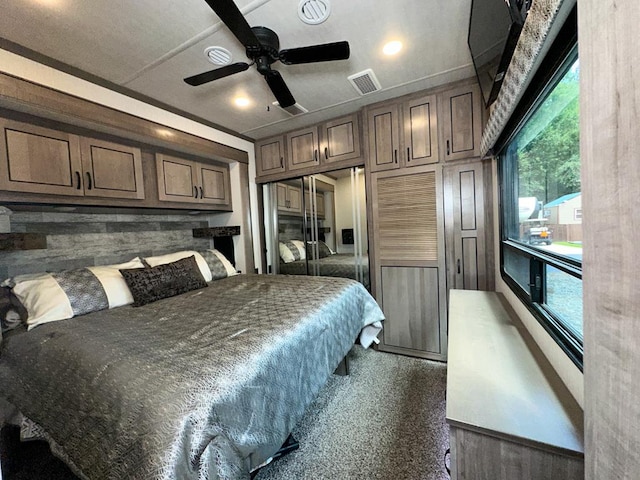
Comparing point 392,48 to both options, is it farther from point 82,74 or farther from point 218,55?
point 82,74

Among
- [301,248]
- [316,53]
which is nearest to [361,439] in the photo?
[301,248]

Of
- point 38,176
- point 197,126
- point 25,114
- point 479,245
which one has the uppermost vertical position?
point 197,126

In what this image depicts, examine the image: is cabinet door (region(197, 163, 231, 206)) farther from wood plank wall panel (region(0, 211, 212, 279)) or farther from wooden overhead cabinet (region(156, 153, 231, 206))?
wood plank wall panel (region(0, 211, 212, 279))

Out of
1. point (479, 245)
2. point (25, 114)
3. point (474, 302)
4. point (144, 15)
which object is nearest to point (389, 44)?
point (144, 15)

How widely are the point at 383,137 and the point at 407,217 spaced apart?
2.81 feet

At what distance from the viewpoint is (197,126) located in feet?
8.46

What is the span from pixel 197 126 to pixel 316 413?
9.53 ft

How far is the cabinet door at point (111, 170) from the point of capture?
74.2 inches

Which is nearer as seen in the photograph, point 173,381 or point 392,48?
point 173,381

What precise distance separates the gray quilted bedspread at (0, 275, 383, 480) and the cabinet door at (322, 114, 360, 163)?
173 centimetres

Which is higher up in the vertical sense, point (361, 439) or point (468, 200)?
point (468, 200)

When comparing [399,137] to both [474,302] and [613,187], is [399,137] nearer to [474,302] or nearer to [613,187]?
[474,302]

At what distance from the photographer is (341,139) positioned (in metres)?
2.72

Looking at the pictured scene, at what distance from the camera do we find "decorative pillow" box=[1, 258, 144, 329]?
1513mm
